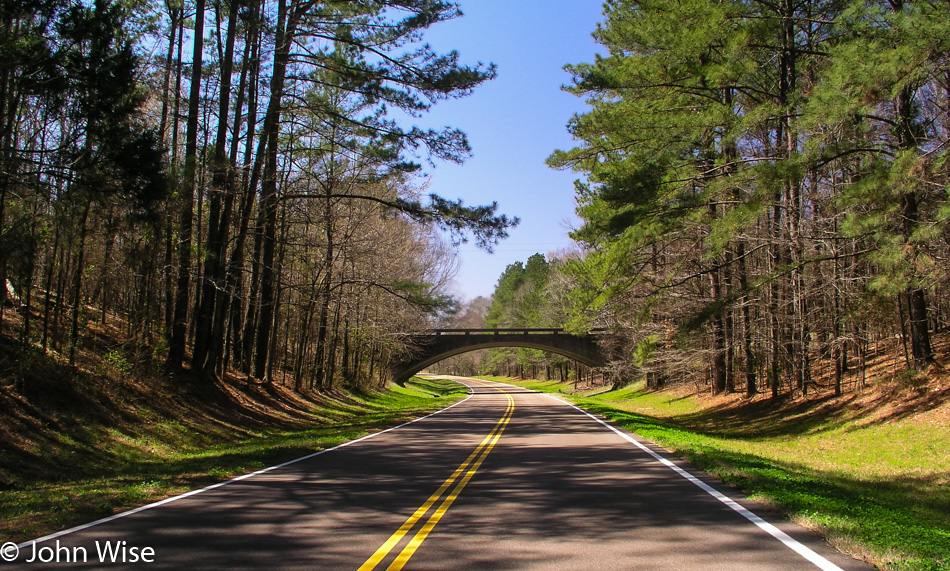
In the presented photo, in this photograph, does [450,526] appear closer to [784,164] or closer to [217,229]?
[784,164]

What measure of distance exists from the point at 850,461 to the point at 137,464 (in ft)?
45.3

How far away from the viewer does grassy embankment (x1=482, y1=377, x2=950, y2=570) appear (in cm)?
537

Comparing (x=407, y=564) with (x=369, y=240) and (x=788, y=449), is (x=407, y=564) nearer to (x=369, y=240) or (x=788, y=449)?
(x=788, y=449)

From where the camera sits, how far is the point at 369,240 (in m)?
24.3

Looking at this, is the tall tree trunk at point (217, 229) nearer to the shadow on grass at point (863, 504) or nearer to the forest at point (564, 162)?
the forest at point (564, 162)

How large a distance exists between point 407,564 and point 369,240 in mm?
20308

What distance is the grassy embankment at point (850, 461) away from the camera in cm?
537

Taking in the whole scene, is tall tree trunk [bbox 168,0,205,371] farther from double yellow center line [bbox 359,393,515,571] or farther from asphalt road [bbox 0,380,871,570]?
double yellow center line [bbox 359,393,515,571]

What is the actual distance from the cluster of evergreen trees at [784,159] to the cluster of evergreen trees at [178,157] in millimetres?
4362

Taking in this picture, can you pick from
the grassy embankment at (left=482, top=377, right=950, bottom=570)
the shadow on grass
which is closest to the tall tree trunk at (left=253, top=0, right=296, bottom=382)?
the grassy embankment at (left=482, top=377, right=950, bottom=570)

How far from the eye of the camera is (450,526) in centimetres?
591

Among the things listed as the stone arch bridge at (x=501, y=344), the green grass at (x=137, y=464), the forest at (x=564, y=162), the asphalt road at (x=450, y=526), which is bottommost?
the green grass at (x=137, y=464)

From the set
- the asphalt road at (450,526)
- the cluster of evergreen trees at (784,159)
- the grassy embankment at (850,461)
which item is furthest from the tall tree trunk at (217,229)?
the grassy embankment at (850,461)

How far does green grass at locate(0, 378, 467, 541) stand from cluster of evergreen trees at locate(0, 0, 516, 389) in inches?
111
